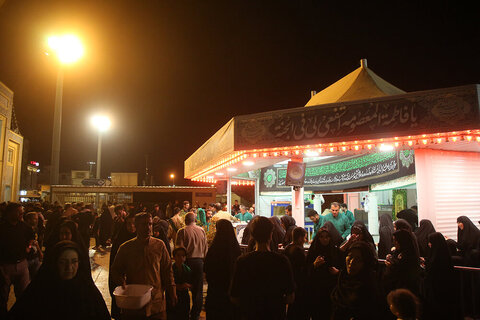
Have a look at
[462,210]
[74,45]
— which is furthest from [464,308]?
[74,45]

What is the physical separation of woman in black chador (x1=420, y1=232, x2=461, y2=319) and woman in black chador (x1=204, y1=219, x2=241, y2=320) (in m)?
3.31

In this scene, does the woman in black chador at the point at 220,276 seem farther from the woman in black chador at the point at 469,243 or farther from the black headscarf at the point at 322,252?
the woman in black chador at the point at 469,243

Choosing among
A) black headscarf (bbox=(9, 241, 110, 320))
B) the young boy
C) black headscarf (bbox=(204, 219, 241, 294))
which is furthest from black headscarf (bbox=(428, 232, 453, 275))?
black headscarf (bbox=(9, 241, 110, 320))

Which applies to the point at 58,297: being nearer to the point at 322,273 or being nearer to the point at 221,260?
the point at 221,260

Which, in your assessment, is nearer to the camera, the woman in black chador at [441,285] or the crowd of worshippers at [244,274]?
the crowd of worshippers at [244,274]

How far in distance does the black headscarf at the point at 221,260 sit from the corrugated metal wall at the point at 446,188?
6.05 m

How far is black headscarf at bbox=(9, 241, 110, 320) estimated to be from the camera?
2871mm

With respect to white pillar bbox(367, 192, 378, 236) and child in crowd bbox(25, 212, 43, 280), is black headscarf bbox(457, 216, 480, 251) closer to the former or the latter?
white pillar bbox(367, 192, 378, 236)

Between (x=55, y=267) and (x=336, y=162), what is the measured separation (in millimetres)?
11671

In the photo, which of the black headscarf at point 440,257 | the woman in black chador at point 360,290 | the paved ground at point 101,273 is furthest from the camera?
the paved ground at point 101,273

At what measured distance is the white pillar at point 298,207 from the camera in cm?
1031

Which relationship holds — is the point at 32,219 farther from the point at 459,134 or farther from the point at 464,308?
the point at 459,134

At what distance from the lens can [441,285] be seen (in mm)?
5574

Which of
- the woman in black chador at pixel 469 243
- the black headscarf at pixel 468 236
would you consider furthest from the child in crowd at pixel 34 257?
the black headscarf at pixel 468 236
